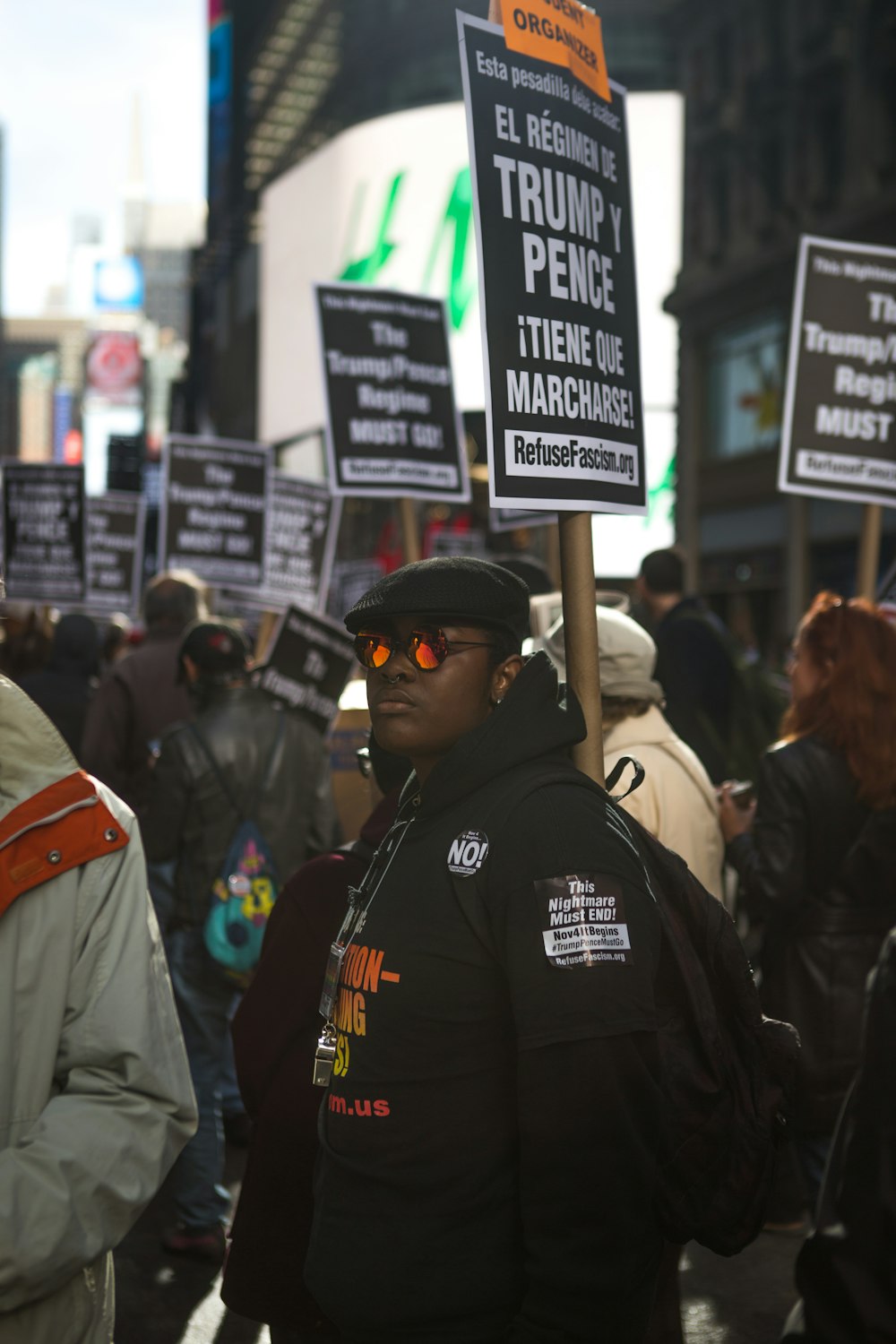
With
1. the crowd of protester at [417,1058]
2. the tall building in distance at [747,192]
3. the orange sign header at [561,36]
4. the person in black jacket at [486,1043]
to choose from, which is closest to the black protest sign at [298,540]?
the orange sign header at [561,36]

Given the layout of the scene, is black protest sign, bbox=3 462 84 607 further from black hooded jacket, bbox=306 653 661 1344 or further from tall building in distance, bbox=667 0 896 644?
tall building in distance, bbox=667 0 896 644

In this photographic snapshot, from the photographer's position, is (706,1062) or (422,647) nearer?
(706,1062)

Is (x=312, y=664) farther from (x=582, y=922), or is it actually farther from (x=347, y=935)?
(x=582, y=922)

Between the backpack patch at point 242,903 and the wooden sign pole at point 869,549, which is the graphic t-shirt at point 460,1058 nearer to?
the backpack patch at point 242,903

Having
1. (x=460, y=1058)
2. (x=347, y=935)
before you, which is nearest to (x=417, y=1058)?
(x=460, y=1058)

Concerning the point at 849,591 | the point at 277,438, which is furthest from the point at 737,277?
the point at 277,438

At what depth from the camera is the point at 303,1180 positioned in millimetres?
3020

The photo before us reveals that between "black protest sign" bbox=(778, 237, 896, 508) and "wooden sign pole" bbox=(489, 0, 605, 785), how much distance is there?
122 inches

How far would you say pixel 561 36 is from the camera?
3.30m

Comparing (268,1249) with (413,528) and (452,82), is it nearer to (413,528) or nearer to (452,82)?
(413,528)

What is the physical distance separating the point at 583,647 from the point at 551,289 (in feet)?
2.39

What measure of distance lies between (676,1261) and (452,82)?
131 feet

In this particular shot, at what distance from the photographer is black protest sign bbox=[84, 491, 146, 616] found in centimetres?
1298

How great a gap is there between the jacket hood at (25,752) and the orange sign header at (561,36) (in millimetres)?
1662
